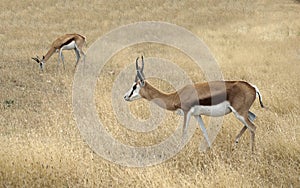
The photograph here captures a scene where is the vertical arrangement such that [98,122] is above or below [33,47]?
above

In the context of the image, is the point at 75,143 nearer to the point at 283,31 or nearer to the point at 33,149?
the point at 33,149

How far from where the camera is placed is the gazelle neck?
6047 millimetres

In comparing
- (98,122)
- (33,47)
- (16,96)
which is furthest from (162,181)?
(33,47)

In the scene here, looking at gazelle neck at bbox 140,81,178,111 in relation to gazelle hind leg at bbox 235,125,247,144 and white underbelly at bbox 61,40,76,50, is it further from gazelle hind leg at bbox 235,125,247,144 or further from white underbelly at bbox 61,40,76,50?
white underbelly at bbox 61,40,76,50

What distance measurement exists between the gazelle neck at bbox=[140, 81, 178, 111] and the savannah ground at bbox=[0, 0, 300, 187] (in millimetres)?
567

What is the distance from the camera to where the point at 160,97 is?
6.20 meters

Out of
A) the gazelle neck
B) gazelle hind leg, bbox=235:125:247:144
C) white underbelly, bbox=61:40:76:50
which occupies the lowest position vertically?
white underbelly, bbox=61:40:76:50

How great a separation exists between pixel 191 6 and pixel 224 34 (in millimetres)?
9304

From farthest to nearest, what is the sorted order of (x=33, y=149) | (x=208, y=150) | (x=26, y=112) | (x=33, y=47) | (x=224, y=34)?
(x=224, y=34), (x=33, y=47), (x=26, y=112), (x=208, y=150), (x=33, y=149)

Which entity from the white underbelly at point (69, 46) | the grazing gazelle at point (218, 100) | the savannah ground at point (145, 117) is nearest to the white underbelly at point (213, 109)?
the grazing gazelle at point (218, 100)

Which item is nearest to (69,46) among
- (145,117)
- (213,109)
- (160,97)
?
(145,117)

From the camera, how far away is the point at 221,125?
6582 millimetres

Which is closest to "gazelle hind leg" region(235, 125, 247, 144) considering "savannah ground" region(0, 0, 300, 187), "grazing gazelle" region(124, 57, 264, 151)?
"grazing gazelle" region(124, 57, 264, 151)

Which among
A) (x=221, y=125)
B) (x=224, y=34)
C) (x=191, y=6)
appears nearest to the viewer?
(x=221, y=125)
